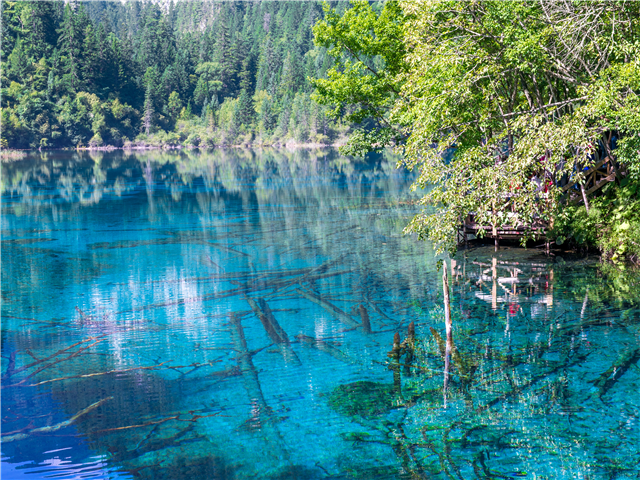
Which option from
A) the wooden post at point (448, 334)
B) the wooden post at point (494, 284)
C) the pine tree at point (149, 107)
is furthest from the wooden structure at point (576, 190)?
the pine tree at point (149, 107)

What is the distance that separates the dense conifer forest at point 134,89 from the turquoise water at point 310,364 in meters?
94.7

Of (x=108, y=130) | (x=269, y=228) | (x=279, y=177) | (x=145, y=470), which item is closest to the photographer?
(x=145, y=470)

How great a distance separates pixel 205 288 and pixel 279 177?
4054cm

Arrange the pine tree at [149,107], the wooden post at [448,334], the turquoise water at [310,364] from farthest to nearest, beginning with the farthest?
1. the pine tree at [149,107]
2. the wooden post at [448,334]
3. the turquoise water at [310,364]

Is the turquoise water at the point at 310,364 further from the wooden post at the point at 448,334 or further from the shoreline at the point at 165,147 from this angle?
the shoreline at the point at 165,147

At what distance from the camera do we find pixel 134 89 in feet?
482

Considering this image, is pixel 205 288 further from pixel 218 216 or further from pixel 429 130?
pixel 218 216

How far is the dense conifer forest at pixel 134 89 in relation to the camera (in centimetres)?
12125

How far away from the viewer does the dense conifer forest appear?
12125 centimetres

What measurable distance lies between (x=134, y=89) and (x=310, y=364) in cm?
14563

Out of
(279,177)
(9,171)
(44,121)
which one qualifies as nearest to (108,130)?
(44,121)

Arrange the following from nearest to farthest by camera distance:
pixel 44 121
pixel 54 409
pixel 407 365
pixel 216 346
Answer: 1. pixel 54 409
2. pixel 407 365
3. pixel 216 346
4. pixel 44 121

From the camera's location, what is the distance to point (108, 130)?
130m

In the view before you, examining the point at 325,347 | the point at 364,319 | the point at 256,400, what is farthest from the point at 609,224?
the point at 256,400
